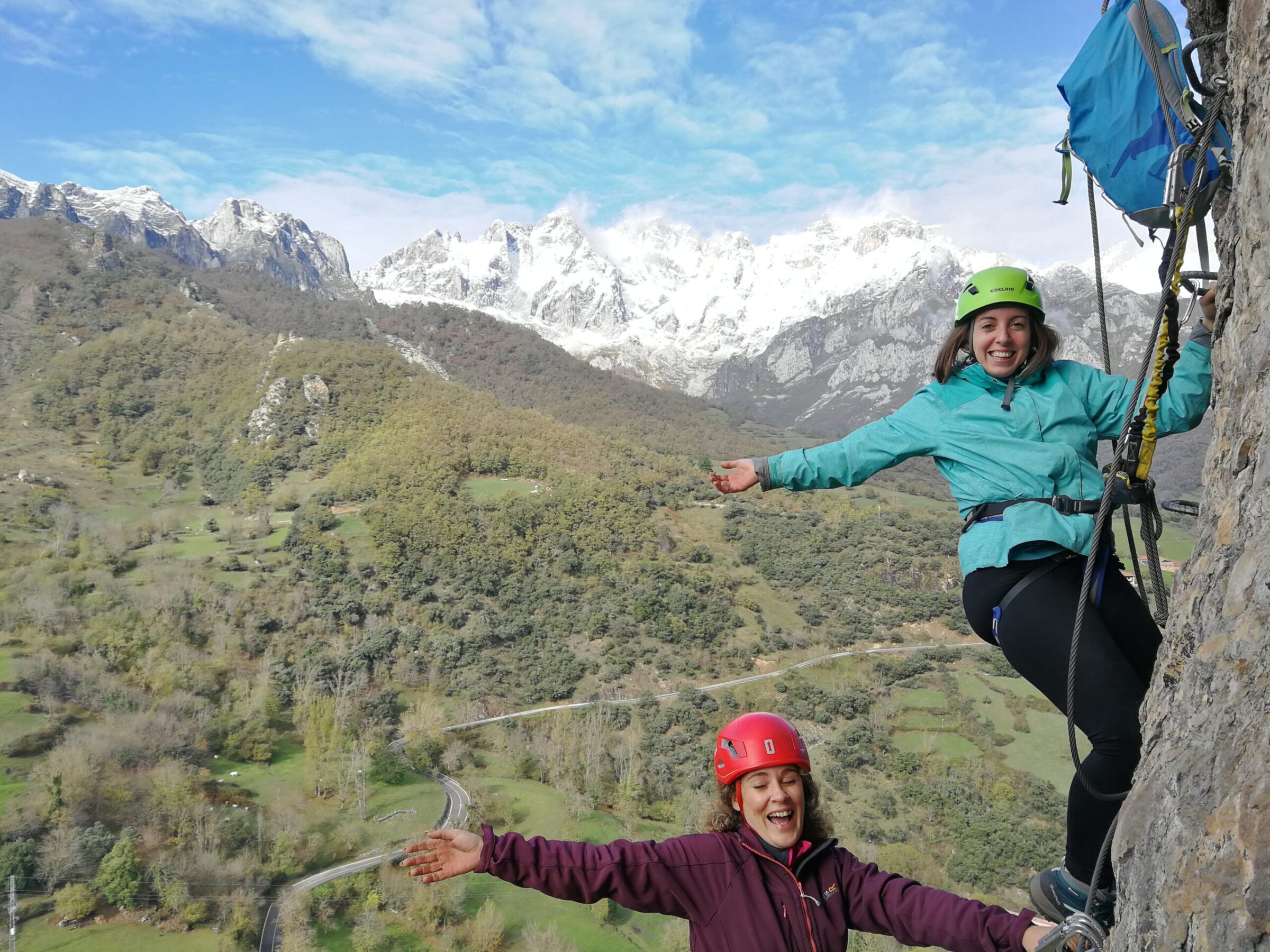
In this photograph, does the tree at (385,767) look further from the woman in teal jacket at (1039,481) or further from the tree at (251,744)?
the woman in teal jacket at (1039,481)

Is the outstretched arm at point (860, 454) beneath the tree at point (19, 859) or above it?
above

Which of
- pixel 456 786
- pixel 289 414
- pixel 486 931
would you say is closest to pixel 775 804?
pixel 486 931

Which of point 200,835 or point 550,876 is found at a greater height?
point 550,876

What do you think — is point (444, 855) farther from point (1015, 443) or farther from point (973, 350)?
point (973, 350)

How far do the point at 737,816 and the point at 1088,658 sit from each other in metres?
1.48

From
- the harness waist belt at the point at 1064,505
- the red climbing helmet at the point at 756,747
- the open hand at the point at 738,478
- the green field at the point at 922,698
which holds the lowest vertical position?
the green field at the point at 922,698

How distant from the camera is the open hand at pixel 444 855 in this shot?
254 cm

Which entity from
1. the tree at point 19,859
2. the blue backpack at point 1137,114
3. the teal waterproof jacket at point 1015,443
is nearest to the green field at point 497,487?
the tree at point 19,859

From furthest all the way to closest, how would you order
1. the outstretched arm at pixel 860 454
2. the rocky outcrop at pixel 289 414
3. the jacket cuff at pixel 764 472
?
the rocky outcrop at pixel 289 414
the jacket cuff at pixel 764 472
the outstretched arm at pixel 860 454

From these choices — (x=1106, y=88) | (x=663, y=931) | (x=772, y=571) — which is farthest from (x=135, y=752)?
(x=772, y=571)

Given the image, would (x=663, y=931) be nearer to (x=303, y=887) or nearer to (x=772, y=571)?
(x=303, y=887)

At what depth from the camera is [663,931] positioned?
2775cm

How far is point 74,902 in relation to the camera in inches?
1005

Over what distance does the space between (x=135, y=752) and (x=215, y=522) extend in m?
39.6
